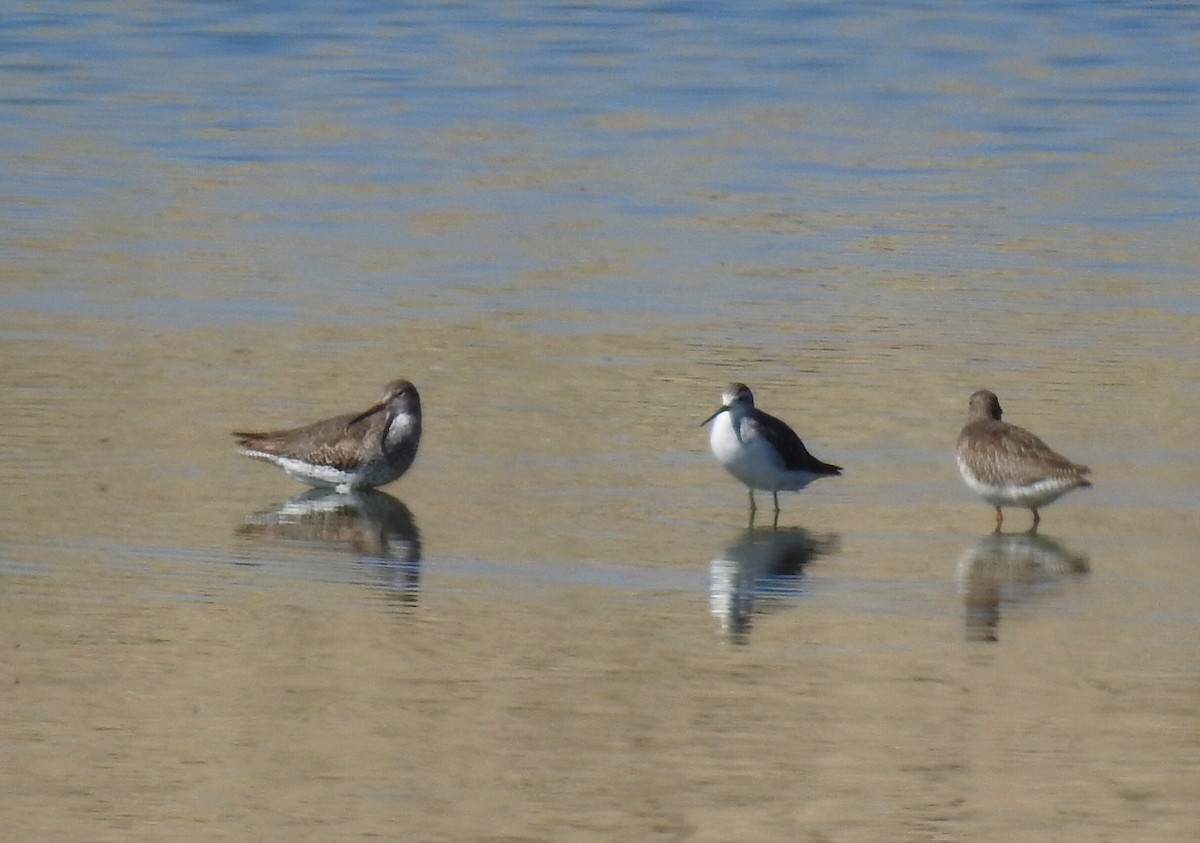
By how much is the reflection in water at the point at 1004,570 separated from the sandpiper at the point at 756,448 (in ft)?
3.27

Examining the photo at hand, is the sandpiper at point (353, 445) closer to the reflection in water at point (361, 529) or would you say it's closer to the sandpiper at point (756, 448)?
the reflection in water at point (361, 529)

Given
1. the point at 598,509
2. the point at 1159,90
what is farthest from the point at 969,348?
the point at 1159,90

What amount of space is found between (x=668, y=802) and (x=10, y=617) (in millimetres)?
3303

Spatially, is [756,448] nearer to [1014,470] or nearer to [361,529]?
[1014,470]

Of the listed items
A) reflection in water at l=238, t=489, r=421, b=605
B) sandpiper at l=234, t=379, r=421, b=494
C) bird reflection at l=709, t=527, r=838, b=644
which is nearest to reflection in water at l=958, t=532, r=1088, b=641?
bird reflection at l=709, t=527, r=838, b=644

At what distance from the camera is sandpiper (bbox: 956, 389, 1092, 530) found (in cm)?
1163

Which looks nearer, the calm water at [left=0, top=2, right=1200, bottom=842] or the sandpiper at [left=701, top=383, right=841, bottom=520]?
the calm water at [left=0, top=2, right=1200, bottom=842]

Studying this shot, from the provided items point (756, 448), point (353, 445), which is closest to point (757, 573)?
point (756, 448)

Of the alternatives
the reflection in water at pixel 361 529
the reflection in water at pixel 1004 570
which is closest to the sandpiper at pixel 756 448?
the reflection in water at pixel 1004 570

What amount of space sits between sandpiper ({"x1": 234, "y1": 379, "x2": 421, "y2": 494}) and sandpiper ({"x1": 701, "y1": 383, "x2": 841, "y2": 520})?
159 cm

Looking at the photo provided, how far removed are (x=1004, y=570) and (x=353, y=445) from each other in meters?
3.43

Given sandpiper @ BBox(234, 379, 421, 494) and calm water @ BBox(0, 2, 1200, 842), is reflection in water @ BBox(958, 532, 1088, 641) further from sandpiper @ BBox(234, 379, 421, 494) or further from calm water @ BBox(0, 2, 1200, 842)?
sandpiper @ BBox(234, 379, 421, 494)

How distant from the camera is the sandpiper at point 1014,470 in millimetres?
11633

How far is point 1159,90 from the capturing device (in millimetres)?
30812
